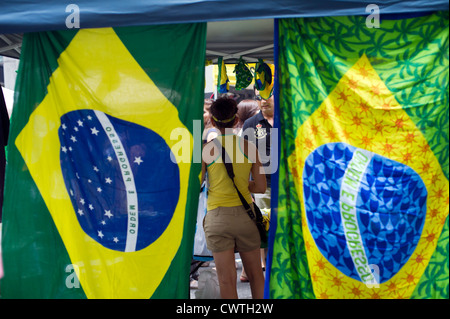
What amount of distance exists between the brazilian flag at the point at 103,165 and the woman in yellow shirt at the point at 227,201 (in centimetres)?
27

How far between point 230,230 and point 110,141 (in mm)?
976

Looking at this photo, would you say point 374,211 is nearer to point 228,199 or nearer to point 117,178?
point 228,199

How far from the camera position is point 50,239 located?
278 centimetres

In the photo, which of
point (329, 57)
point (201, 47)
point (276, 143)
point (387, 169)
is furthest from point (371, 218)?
point (201, 47)

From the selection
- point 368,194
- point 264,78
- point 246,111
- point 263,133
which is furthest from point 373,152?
point 246,111

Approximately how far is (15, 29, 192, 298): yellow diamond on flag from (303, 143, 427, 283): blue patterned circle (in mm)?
858

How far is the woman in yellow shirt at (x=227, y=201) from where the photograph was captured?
9.54ft

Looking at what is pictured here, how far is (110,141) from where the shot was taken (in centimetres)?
273

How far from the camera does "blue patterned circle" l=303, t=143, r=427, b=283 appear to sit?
2426 millimetres

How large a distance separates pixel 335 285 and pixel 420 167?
83cm

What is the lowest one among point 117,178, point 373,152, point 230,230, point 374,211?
point 230,230

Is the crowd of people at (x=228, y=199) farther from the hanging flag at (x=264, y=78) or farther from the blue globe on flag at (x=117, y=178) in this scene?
the hanging flag at (x=264, y=78)

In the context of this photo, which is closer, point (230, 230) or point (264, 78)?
point (230, 230)

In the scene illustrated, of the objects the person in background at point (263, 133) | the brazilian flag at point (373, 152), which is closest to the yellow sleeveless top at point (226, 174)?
the brazilian flag at point (373, 152)
